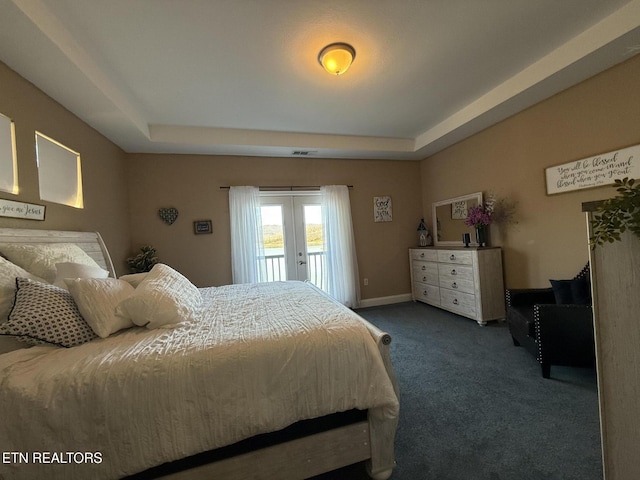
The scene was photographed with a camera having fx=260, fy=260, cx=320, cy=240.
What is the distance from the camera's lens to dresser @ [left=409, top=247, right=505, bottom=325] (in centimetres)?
321

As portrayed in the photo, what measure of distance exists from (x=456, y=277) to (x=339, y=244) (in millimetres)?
1757

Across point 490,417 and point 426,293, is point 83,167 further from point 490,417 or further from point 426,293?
point 426,293

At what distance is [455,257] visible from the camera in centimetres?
351

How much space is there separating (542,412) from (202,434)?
6.75 ft

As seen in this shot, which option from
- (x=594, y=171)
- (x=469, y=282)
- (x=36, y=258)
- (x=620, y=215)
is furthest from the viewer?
(x=469, y=282)

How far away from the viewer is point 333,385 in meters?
1.19

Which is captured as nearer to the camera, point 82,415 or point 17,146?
point 82,415

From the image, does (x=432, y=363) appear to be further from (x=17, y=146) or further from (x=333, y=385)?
(x=17, y=146)

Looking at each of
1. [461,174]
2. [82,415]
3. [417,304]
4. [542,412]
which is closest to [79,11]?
[82,415]

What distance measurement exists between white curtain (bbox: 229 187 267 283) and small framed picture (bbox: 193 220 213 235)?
357 millimetres

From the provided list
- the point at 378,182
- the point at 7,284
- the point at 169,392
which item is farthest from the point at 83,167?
the point at 378,182

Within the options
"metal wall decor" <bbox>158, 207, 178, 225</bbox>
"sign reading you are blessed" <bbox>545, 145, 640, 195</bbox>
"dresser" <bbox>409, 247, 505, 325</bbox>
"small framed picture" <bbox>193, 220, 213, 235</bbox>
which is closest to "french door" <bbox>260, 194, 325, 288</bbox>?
"small framed picture" <bbox>193, 220, 213, 235</bbox>

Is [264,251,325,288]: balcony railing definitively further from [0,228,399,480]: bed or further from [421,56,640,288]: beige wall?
[0,228,399,480]: bed

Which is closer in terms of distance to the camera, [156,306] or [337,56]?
[156,306]
